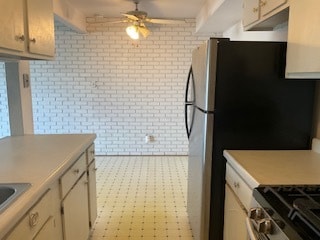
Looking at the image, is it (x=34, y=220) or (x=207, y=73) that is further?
(x=207, y=73)

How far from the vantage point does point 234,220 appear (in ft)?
5.27

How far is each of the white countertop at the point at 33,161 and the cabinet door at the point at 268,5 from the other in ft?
5.00

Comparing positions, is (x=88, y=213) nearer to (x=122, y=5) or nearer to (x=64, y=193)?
(x=64, y=193)

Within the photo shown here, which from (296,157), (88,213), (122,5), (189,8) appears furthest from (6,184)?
(189,8)

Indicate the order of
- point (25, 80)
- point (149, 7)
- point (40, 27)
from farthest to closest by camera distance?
point (149, 7) < point (25, 80) < point (40, 27)

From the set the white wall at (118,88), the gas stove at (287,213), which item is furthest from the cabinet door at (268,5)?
the white wall at (118,88)

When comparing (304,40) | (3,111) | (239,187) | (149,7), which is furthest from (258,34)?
(3,111)

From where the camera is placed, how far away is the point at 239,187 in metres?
1.53

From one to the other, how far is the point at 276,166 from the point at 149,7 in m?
3.13

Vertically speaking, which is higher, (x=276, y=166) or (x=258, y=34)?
(x=258, y=34)

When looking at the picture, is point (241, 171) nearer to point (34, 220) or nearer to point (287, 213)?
point (287, 213)

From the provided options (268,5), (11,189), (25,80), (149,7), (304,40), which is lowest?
(11,189)

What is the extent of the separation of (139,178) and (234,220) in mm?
2332

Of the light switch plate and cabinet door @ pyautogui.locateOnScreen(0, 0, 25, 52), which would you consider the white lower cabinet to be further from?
the light switch plate
